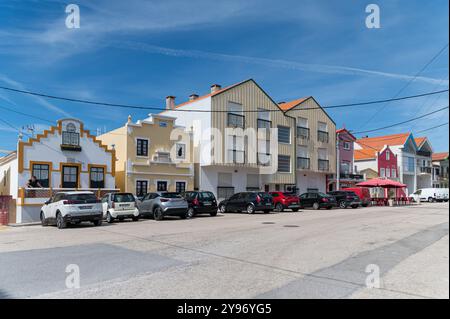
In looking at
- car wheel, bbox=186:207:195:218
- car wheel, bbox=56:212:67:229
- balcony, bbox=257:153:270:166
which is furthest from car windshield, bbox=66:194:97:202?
balcony, bbox=257:153:270:166

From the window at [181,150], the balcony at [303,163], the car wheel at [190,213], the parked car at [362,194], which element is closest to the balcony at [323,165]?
the balcony at [303,163]

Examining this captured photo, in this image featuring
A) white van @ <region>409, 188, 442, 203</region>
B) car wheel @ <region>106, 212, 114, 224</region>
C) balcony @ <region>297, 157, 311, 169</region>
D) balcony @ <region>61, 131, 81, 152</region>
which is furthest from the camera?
white van @ <region>409, 188, 442, 203</region>

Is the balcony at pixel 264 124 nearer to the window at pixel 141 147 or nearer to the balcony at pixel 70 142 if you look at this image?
the window at pixel 141 147

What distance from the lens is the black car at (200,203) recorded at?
74.8 ft

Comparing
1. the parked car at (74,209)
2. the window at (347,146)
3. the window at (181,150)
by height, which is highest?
the window at (347,146)

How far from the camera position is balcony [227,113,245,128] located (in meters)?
33.5

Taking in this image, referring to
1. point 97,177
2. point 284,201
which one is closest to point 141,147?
point 97,177

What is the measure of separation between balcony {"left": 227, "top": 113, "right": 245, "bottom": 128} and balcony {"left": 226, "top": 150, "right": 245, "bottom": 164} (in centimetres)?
238

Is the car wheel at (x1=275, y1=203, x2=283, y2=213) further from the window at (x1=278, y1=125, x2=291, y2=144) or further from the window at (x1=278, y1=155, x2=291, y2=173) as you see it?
the window at (x1=278, y1=125, x2=291, y2=144)

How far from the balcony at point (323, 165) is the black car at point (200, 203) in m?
21.5

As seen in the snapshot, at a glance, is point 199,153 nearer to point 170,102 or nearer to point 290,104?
point 170,102

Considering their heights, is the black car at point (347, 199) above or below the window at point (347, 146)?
below
